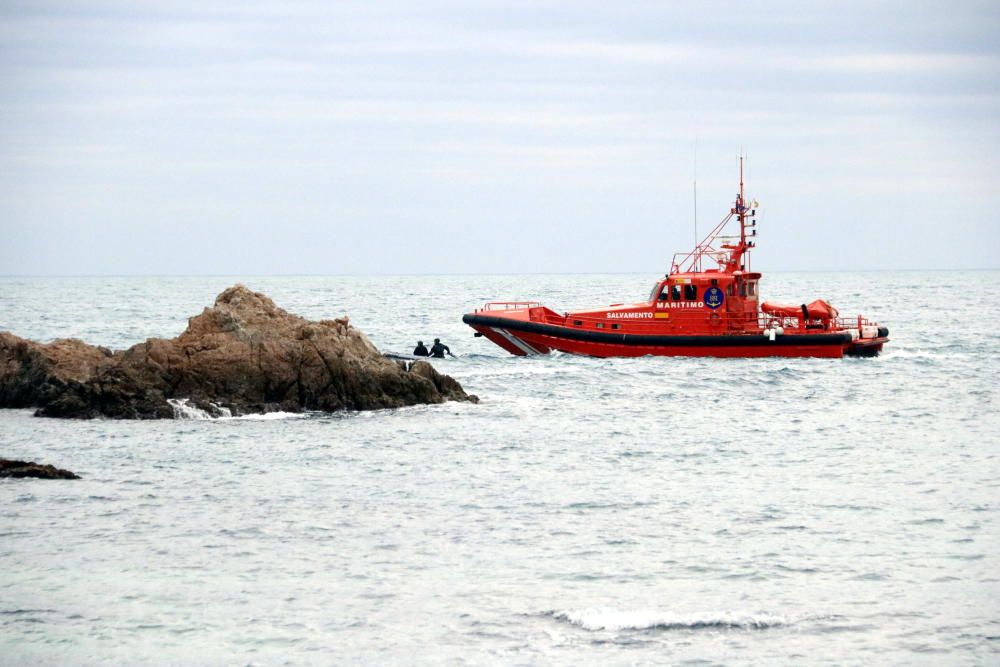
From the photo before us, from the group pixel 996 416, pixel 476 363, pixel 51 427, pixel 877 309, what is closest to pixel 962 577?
pixel 996 416

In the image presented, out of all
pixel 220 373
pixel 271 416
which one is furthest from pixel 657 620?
pixel 220 373

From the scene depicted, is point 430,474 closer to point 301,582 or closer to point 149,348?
point 301,582

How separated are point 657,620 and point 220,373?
15.1m

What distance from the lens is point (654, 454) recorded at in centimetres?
2170

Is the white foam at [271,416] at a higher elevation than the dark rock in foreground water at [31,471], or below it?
higher

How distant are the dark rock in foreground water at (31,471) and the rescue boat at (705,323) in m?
19.2

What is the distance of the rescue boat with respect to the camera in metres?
37.1

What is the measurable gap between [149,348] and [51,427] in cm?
262

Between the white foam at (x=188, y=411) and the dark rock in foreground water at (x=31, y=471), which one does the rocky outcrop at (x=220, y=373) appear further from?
the dark rock in foreground water at (x=31, y=471)

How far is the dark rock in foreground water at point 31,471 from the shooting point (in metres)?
18.6

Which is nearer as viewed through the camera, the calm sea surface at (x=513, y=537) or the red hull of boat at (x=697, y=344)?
the calm sea surface at (x=513, y=537)

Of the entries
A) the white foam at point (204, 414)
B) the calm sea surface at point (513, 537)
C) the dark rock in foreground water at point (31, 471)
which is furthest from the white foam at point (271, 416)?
the dark rock in foreground water at point (31, 471)

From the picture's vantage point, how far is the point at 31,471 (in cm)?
1869

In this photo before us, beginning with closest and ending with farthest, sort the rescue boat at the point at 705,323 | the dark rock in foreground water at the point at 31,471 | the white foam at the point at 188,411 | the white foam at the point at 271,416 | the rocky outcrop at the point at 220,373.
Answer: the dark rock in foreground water at the point at 31,471
the white foam at the point at 188,411
the white foam at the point at 271,416
the rocky outcrop at the point at 220,373
the rescue boat at the point at 705,323
